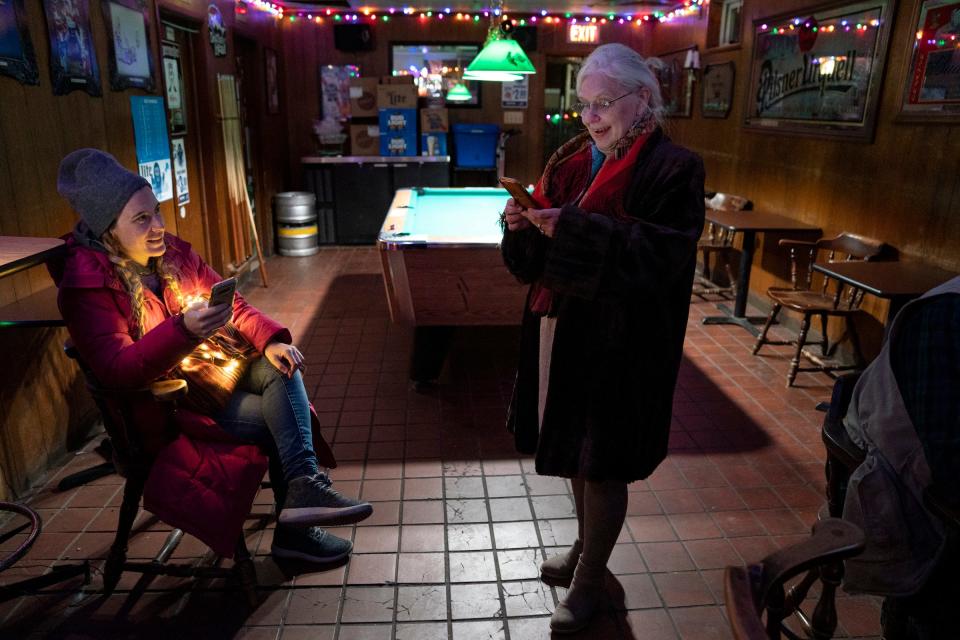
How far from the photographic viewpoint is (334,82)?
7.97 meters

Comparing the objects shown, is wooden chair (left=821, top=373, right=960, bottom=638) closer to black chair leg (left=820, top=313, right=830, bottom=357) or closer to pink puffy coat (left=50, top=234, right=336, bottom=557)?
pink puffy coat (left=50, top=234, right=336, bottom=557)

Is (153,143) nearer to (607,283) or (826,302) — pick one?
(607,283)

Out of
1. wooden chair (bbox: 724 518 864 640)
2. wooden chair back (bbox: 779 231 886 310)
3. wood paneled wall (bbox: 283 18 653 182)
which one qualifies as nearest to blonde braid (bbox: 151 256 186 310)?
wooden chair (bbox: 724 518 864 640)

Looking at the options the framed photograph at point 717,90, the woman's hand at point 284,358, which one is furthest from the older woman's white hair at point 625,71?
the framed photograph at point 717,90

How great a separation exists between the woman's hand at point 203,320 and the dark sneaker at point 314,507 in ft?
1.82

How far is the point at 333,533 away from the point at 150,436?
2.67 feet

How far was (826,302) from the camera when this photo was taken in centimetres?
400

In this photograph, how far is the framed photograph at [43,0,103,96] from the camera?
2.94 meters

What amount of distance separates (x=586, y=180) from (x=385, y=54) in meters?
7.02

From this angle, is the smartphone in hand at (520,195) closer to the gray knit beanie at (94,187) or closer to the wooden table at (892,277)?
the gray knit beanie at (94,187)

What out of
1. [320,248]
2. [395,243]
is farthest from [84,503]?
[320,248]

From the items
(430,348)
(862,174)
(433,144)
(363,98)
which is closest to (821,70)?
(862,174)

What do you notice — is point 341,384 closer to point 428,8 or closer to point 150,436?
point 150,436

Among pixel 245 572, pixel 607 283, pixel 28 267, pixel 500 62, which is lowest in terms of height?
pixel 245 572
